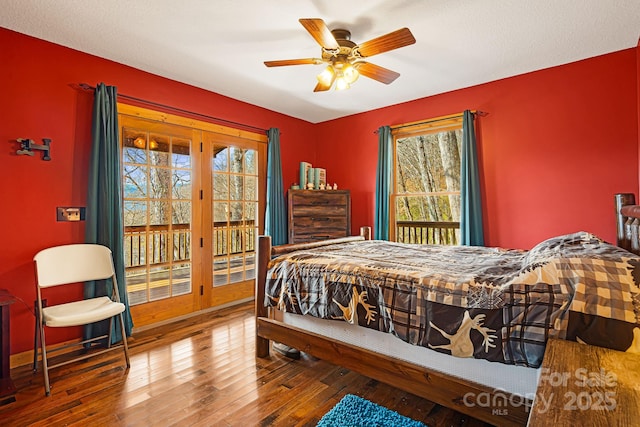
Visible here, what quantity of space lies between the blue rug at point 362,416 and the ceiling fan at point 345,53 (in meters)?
2.28

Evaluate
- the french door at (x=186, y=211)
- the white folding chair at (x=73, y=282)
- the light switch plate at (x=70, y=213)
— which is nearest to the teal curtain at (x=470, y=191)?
the french door at (x=186, y=211)

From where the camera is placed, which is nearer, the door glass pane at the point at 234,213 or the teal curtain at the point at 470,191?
the teal curtain at the point at 470,191

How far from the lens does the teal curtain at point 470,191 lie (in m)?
3.53

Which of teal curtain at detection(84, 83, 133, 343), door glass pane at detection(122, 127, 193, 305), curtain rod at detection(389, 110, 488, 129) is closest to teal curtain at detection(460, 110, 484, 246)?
curtain rod at detection(389, 110, 488, 129)

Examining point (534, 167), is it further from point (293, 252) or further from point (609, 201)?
point (293, 252)

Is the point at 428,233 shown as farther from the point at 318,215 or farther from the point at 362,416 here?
the point at 362,416

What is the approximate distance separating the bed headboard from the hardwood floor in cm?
136

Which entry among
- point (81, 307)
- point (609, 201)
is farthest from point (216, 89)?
point (609, 201)

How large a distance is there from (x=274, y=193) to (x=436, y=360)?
3102 mm

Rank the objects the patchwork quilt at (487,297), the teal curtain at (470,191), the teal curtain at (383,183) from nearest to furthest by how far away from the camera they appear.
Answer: the patchwork quilt at (487,297) → the teal curtain at (470,191) → the teal curtain at (383,183)

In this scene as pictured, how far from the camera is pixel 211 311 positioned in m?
3.80

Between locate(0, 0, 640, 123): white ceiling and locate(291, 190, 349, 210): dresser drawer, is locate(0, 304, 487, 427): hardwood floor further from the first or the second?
locate(0, 0, 640, 123): white ceiling

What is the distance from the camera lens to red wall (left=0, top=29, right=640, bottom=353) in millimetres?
2531

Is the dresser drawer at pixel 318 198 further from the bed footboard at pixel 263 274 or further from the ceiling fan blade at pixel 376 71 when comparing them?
the ceiling fan blade at pixel 376 71
